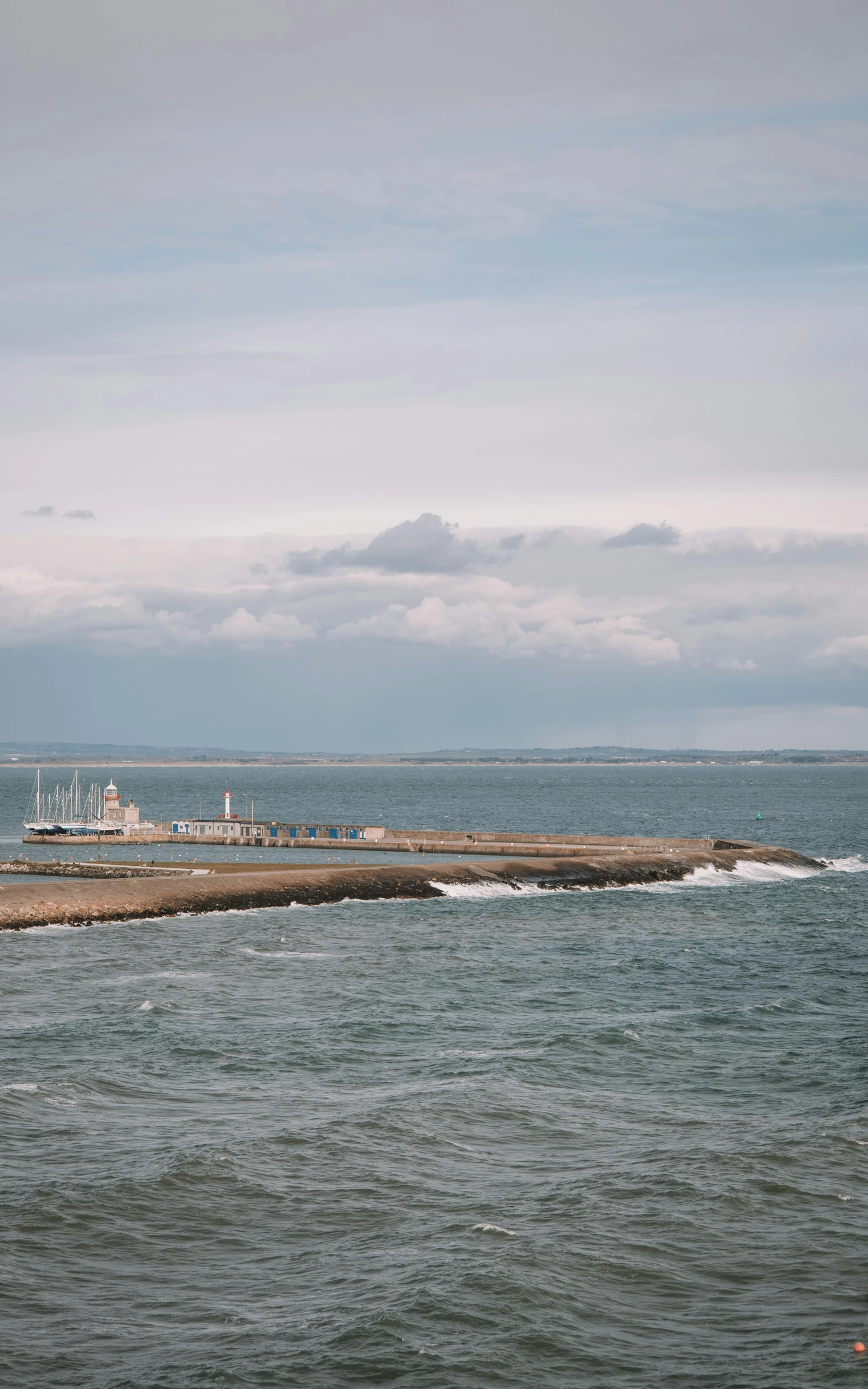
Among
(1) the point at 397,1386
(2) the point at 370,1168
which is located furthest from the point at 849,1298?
(2) the point at 370,1168

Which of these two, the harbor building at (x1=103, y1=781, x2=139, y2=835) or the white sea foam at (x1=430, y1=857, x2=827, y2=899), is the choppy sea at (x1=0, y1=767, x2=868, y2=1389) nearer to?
the white sea foam at (x1=430, y1=857, x2=827, y2=899)

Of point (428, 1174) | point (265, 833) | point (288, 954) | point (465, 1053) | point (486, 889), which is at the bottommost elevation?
point (486, 889)

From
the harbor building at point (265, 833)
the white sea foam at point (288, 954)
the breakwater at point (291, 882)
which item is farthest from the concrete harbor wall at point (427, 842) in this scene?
the white sea foam at point (288, 954)

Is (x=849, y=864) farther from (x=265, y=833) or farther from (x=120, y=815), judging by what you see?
(x=120, y=815)

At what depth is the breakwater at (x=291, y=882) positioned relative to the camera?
62.9 meters

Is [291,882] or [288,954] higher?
[291,882]

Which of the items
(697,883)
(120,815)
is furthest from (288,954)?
(120,815)

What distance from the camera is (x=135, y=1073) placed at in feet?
111

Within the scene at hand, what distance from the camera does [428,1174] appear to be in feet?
86.0

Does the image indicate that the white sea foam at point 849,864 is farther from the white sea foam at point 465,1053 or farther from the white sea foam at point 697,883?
the white sea foam at point 465,1053

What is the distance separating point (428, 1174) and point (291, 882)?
47.6 metres

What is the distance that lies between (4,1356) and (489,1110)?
47.9ft

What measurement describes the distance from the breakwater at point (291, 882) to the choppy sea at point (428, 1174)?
32.0 feet

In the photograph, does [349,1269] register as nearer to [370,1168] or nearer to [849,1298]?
[370,1168]
